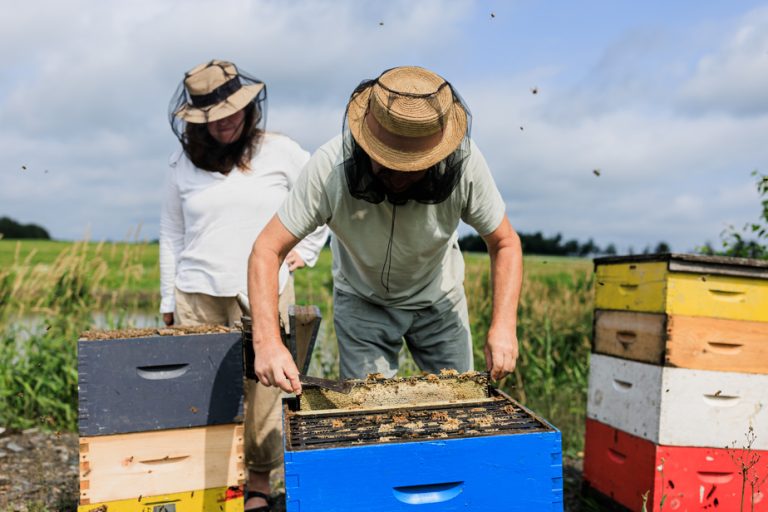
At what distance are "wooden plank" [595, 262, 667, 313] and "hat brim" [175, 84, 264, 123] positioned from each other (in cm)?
197

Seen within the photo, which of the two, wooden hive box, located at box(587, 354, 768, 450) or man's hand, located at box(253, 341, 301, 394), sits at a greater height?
man's hand, located at box(253, 341, 301, 394)

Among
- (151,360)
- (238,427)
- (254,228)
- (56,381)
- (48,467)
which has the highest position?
(254,228)

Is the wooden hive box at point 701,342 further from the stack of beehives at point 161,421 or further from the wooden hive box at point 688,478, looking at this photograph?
the stack of beehives at point 161,421

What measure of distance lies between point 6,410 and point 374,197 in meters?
3.90

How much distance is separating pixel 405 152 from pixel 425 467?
96 centimetres

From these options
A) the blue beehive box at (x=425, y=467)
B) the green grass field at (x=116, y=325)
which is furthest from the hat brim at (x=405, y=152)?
the green grass field at (x=116, y=325)

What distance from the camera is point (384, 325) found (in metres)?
2.84

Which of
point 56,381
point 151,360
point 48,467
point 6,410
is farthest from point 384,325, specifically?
point 6,410

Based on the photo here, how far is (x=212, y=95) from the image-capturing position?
311 centimetres

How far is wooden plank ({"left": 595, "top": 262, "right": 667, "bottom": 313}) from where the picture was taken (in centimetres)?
290

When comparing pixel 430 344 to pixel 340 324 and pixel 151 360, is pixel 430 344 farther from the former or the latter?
pixel 151 360

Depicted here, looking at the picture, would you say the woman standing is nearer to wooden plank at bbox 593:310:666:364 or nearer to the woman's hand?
the woman's hand

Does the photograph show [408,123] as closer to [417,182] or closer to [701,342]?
[417,182]

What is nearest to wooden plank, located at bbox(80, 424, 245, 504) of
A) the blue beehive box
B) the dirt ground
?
the blue beehive box
